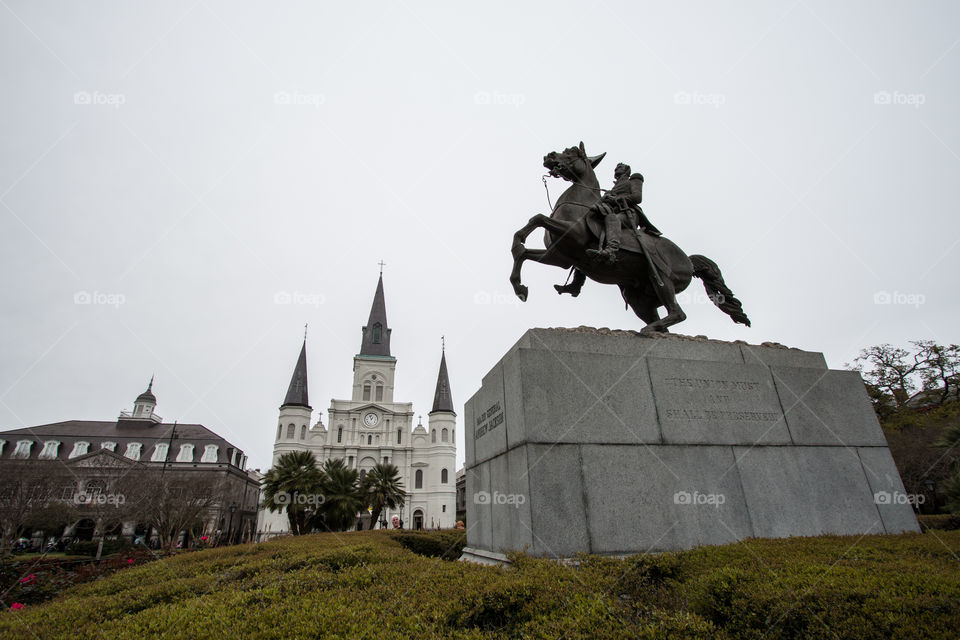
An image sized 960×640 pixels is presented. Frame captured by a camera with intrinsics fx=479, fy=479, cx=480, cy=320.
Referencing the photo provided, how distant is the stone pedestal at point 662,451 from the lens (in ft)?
17.3

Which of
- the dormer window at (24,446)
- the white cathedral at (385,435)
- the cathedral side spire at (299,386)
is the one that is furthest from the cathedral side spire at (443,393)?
the dormer window at (24,446)

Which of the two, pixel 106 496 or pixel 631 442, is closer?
pixel 631 442

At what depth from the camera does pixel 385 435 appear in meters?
75.3

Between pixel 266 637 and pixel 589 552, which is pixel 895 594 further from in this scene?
pixel 266 637

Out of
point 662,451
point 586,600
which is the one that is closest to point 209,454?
point 662,451

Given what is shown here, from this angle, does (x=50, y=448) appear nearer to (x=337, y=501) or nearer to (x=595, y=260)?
(x=337, y=501)

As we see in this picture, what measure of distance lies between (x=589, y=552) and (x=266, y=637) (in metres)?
3.17

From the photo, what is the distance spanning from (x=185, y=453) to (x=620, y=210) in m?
70.6

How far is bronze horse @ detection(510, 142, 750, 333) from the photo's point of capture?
6961 mm

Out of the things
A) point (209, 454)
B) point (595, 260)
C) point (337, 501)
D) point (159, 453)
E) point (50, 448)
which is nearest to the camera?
point (595, 260)

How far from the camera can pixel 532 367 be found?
228 inches

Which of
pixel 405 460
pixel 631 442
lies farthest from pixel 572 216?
pixel 405 460

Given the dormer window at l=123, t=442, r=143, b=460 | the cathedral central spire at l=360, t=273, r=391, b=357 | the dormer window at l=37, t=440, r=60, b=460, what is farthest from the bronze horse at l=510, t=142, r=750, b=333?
the cathedral central spire at l=360, t=273, r=391, b=357

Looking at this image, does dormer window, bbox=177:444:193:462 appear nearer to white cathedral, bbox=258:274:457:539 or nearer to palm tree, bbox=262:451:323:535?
white cathedral, bbox=258:274:457:539
